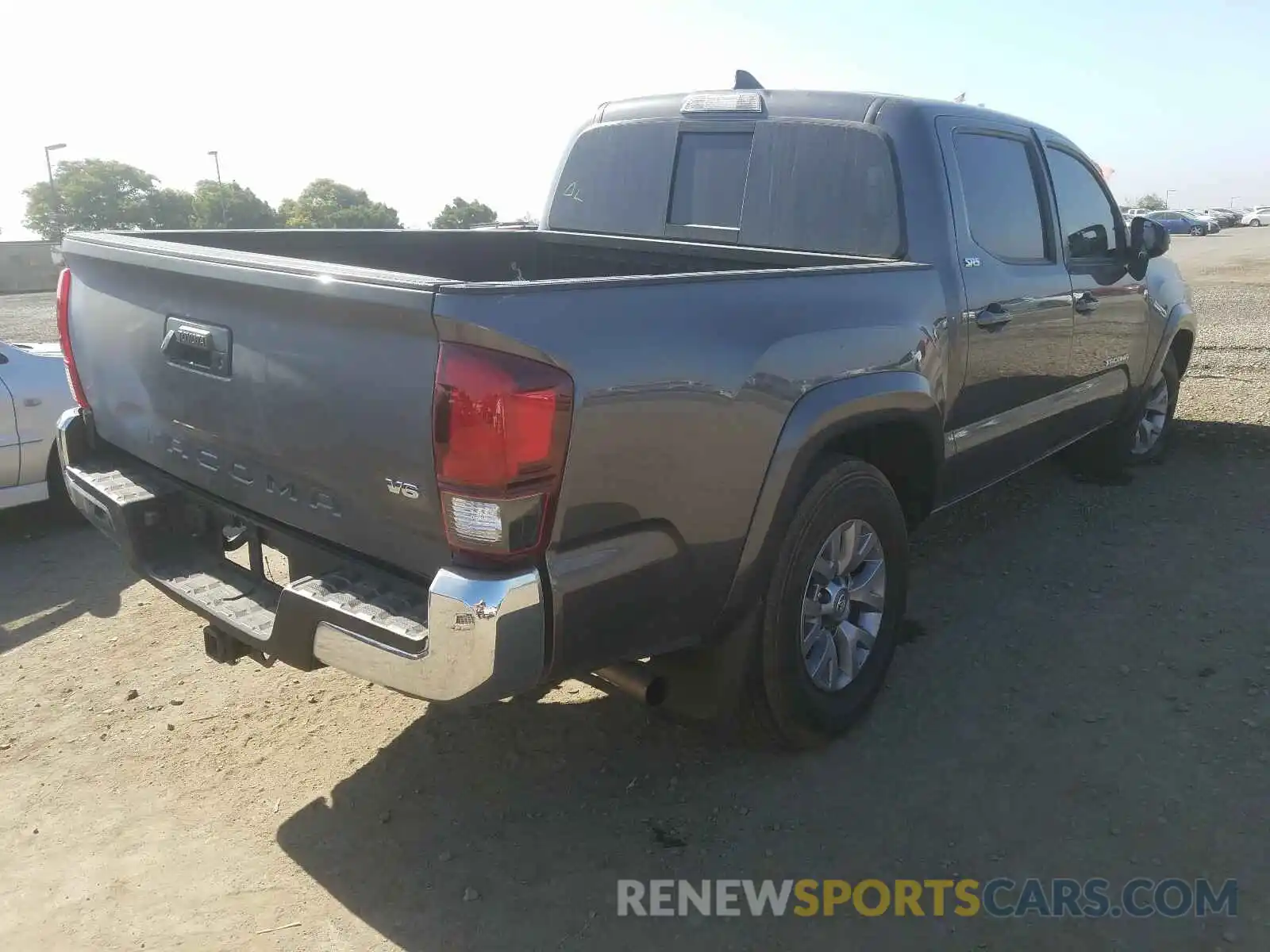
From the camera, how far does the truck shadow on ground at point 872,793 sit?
2697 millimetres

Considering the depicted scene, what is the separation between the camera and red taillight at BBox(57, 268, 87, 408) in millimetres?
3451

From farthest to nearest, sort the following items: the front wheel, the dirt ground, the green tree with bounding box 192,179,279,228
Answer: the green tree with bounding box 192,179,279,228
the front wheel
the dirt ground

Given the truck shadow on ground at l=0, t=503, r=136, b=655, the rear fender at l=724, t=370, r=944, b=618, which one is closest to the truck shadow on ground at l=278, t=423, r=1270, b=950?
the rear fender at l=724, t=370, r=944, b=618

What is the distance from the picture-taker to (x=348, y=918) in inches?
103

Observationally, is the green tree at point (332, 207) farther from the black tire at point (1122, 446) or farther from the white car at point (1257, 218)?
the white car at point (1257, 218)

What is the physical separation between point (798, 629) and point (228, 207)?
2679 inches

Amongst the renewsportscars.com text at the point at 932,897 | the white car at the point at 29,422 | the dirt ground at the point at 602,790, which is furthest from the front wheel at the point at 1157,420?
the white car at the point at 29,422

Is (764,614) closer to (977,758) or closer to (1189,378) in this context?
(977,758)

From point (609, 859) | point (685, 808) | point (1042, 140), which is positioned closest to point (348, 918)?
point (609, 859)

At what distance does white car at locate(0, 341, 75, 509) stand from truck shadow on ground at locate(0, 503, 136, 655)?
246 millimetres

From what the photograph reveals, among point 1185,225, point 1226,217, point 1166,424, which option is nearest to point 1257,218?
point 1226,217

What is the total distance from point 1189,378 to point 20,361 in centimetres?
918

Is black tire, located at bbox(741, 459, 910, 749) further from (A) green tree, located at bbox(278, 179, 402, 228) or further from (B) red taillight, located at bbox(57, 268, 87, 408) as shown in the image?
Answer: (A) green tree, located at bbox(278, 179, 402, 228)

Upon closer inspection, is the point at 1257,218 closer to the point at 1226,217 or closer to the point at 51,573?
the point at 1226,217
